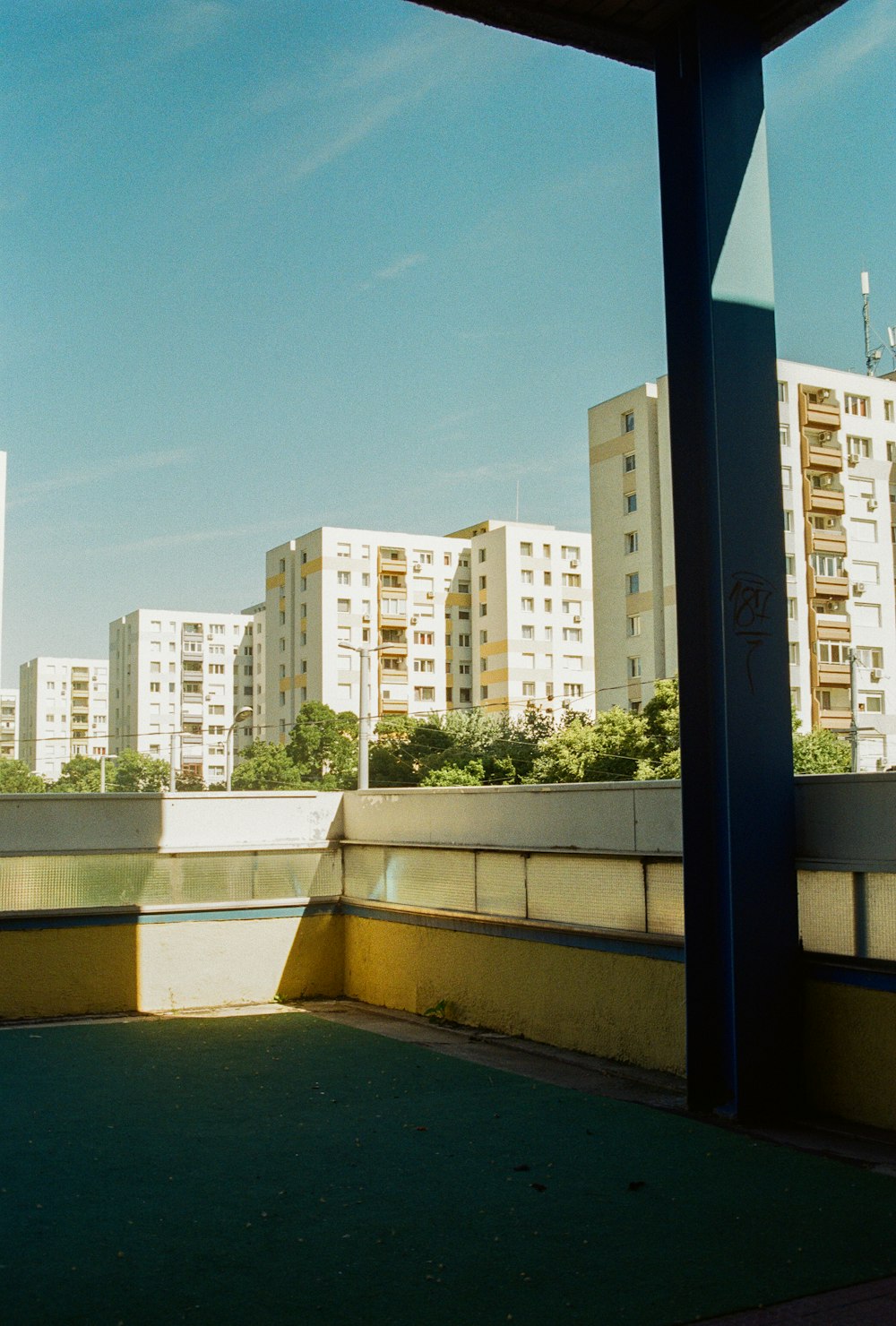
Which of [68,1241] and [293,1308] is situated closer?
[293,1308]

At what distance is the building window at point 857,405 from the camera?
57.8 meters

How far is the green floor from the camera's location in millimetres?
4000

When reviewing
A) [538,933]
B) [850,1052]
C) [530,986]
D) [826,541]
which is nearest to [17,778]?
[826,541]

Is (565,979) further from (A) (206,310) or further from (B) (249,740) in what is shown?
(B) (249,740)

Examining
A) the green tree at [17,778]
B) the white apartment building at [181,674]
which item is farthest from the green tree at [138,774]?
the white apartment building at [181,674]

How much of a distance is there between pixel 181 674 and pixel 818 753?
7852 centimetres

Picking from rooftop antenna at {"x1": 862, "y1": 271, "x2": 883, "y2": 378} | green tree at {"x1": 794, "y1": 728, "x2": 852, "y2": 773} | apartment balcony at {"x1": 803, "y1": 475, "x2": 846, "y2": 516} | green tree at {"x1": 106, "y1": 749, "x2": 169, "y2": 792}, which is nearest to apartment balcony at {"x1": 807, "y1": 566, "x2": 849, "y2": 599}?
apartment balcony at {"x1": 803, "y1": 475, "x2": 846, "y2": 516}

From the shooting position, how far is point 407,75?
12844 mm

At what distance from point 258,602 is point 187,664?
32.9ft

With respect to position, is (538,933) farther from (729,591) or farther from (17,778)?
(17,778)

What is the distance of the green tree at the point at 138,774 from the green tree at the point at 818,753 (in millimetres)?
55635

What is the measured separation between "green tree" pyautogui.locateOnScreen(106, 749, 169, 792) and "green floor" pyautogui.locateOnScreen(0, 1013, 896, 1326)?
84.4 metres

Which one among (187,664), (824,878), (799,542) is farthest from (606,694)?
(187,664)

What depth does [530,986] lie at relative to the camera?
346 inches
